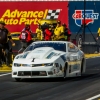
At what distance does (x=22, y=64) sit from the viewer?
51.4 ft

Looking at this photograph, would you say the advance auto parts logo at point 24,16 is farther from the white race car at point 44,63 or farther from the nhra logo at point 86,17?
the white race car at point 44,63

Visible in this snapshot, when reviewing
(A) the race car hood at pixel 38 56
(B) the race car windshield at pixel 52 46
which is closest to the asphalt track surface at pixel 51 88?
(A) the race car hood at pixel 38 56

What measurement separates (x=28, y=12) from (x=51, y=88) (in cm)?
2598

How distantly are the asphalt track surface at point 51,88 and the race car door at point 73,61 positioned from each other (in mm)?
231

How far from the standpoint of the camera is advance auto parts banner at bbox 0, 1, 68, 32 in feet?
128

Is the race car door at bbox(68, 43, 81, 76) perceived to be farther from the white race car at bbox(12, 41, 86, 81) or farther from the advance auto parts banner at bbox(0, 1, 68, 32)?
the advance auto parts banner at bbox(0, 1, 68, 32)

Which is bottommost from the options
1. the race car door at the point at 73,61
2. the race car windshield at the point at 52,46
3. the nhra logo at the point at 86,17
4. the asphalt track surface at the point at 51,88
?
the asphalt track surface at the point at 51,88

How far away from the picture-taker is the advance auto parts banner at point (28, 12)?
128ft

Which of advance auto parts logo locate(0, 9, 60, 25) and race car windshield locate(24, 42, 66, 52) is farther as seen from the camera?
advance auto parts logo locate(0, 9, 60, 25)

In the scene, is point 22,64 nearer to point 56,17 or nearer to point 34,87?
point 34,87

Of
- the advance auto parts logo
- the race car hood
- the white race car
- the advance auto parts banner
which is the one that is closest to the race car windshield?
the white race car

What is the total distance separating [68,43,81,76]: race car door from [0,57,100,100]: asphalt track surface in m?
0.23

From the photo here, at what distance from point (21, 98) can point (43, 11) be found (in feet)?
90.9

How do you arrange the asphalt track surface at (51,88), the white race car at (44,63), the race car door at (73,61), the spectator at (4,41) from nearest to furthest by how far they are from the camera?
1. the asphalt track surface at (51,88)
2. the white race car at (44,63)
3. the race car door at (73,61)
4. the spectator at (4,41)
